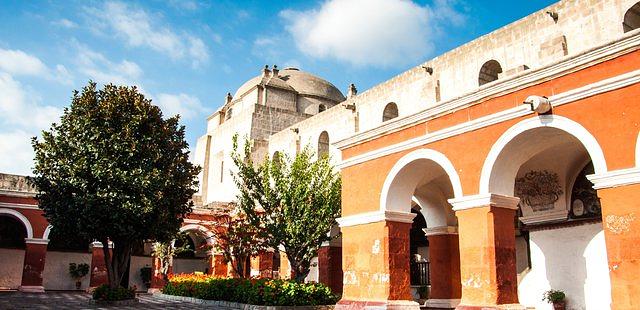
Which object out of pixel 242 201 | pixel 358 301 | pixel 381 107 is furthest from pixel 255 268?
pixel 358 301

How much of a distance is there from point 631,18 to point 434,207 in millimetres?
6506

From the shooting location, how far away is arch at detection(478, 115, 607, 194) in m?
8.28

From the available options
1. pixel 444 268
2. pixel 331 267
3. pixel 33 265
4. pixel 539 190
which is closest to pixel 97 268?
pixel 33 265

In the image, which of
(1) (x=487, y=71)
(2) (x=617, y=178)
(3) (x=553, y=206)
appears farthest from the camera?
(1) (x=487, y=71)

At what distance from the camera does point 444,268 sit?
13.8 m

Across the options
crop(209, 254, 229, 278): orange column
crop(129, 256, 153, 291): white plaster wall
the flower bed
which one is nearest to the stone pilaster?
the flower bed

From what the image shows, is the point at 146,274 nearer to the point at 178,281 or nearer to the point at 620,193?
the point at 178,281

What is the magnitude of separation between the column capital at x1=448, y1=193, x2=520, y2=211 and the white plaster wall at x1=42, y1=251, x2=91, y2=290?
21.4m

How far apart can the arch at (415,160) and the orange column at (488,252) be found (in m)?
0.48

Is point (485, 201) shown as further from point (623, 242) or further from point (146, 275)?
point (146, 275)

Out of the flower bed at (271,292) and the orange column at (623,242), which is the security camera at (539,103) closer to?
the orange column at (623,242)

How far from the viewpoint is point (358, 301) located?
11828 millimetres

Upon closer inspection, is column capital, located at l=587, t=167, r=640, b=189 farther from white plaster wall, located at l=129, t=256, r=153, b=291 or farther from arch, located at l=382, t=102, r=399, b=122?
white plaster wall, located at l=129, t=256, r=153, b=291

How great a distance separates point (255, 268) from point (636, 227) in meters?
16.0
